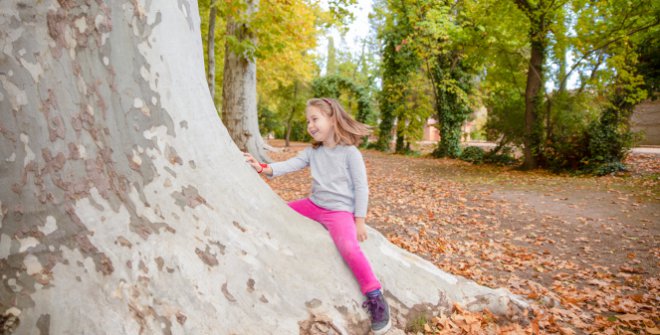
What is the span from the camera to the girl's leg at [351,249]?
2.58m

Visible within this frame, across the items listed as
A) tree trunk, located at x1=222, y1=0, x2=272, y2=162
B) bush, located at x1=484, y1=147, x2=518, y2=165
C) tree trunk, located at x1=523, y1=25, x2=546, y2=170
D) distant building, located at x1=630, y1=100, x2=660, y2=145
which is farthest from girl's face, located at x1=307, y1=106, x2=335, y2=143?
distant building, located at x1=630, y1=100, x2=660, y2=145

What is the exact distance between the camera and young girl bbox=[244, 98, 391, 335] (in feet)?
8.98

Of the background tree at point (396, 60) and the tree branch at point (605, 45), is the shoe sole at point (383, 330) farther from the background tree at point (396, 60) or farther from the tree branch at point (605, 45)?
the background tree at point (396, 60)

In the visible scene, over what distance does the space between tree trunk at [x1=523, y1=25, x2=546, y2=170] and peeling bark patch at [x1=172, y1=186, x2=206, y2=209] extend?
45.0 ft

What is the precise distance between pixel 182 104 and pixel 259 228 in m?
0.87

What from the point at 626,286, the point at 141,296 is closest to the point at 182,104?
the point at 141,296

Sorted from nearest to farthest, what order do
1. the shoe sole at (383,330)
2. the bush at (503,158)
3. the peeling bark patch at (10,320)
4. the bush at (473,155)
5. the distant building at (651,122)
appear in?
the peeling bark patch at (10,320) < the shoe sole at (383,330) < the bush at (503,158) < the bush at (473,155) < the distant building at (651,122)

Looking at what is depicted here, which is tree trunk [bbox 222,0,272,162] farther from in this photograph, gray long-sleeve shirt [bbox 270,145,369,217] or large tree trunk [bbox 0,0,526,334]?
large tree trunk [bbox 0,0,526,334]

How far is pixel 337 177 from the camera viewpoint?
2885 millimetres

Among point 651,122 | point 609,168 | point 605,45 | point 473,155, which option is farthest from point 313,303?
point 651,122

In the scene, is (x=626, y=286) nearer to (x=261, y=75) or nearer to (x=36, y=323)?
(x=36, y=323)

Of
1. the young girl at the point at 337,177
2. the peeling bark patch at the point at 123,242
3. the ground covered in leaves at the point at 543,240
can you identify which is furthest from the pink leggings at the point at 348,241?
the peeling bark patch at the point at 123,242

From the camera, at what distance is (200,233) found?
6.91 feet

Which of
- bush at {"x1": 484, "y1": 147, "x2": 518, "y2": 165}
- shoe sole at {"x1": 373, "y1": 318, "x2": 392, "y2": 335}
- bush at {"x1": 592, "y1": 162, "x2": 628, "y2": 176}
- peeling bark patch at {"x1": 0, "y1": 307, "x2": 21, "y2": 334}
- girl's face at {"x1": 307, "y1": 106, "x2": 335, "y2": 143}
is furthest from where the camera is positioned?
bush at {"x1": 484, "y1": 147, "x2": 518, "y2": 165}
